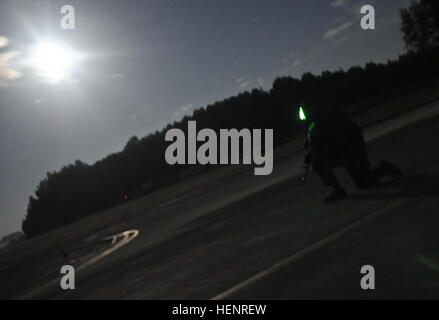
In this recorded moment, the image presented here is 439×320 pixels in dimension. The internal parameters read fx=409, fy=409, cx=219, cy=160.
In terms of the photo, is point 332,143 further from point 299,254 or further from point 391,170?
point 299,254

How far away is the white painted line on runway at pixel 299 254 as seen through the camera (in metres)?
5.18

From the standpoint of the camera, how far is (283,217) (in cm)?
912

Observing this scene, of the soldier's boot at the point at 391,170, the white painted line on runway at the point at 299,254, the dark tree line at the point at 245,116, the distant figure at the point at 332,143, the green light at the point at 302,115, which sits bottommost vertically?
the white painted line on runway at the point at 299,254

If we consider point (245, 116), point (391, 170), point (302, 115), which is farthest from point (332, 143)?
point (245, 116)

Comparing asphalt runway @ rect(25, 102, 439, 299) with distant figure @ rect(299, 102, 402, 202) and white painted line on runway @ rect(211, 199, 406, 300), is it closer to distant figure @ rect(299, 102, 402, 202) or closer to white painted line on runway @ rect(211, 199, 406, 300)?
white painted line on runway @ rect(211, 199, 406, 300)

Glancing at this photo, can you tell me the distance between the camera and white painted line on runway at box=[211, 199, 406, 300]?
5.18 meters

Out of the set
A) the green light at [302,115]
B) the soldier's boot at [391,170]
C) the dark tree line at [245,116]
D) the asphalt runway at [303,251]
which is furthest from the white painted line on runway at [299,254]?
the dark tree line at [245,116]

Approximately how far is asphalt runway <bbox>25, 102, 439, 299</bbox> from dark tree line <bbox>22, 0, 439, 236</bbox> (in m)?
79.6

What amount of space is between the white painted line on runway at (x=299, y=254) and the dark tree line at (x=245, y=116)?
8362 centimetres

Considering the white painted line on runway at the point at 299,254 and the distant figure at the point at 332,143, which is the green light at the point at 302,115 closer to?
the distant figure at the point at 332,143

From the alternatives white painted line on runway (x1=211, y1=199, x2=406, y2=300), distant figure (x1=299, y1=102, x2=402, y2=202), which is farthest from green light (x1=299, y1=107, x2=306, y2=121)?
white painted line on runway (x1=211, y1=199, x2=406, y2=300)
